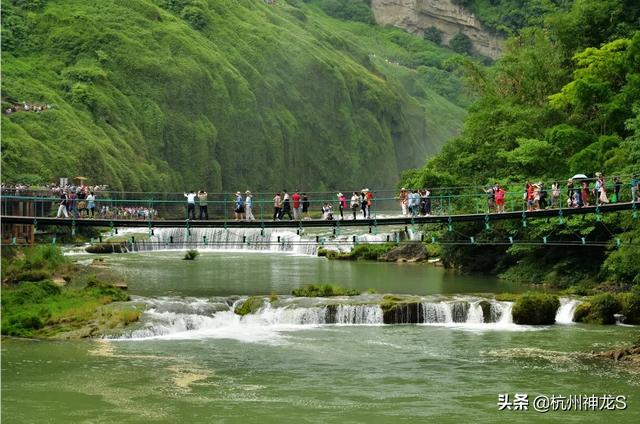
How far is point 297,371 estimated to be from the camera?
1629 inches

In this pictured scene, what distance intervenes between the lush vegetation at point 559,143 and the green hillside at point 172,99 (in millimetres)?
25521

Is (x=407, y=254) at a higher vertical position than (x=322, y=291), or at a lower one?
higher

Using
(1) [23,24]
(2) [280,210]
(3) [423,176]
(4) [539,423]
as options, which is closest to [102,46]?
(1) [23,24]

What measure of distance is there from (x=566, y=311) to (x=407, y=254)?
3216cm

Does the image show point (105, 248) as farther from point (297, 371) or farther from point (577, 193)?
point (297, 371)

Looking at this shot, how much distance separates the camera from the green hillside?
109125mm

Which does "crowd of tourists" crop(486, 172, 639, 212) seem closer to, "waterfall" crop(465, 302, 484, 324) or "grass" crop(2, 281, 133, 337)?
"waterfall" crop(465, 302, 484, 324)

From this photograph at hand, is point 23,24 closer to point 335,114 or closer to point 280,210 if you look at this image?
point 335,114

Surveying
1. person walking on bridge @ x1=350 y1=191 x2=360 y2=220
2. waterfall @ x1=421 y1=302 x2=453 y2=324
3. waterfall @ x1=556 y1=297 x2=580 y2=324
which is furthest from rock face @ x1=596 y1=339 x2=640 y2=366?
person walking on bridge @ x1=350 y1=191 x2=360 y2=220

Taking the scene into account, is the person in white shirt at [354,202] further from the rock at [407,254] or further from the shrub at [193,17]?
the shrub at [193,17]

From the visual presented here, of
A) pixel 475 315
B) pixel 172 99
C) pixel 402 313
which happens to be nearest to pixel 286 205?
pixel 402 313

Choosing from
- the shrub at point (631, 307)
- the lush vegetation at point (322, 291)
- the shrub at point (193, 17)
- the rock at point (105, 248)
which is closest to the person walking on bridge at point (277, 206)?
the lush vegetation at point (322, 291)

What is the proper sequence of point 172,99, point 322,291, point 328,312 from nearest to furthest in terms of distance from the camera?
point 328,312 < point 322,291 < point 172,99

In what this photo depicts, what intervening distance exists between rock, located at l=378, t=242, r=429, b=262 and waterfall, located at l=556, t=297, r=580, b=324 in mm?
29820
